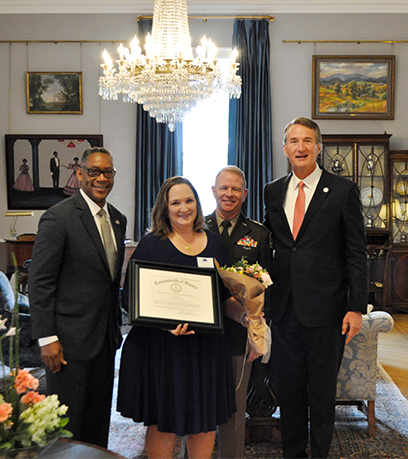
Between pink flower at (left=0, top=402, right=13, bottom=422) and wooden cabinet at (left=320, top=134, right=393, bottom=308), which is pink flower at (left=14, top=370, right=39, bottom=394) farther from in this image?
wooden cabinet at (left=320, top=134, right=393, bottom=308)

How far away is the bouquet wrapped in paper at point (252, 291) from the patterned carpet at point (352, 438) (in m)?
1.06

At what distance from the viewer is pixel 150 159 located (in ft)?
24.5

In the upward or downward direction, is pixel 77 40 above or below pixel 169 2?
above

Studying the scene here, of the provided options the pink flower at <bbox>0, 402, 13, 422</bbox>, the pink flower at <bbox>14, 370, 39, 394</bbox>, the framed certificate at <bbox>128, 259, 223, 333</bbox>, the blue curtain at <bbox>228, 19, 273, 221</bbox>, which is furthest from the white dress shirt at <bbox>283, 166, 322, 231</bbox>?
the blue curtain at <bbox>228, 19, 273, 221</bbox>

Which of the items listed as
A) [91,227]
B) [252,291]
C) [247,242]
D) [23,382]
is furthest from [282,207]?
[23,382]

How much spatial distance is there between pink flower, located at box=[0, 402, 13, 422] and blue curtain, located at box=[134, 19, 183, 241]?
6169 mm

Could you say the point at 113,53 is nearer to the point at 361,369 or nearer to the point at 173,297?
the point at 361,369

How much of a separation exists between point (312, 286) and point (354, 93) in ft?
18.8

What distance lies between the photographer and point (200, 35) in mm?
7441

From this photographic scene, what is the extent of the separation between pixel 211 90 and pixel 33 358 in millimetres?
3076

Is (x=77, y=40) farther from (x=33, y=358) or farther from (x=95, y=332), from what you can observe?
(x=95, y=332)

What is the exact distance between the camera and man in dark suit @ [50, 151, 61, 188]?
7.57 m

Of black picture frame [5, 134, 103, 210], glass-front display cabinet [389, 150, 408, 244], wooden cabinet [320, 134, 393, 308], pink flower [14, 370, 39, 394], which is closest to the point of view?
pink flower [14, 370, 39, 394]

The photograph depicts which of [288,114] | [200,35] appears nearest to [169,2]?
[200,35]
